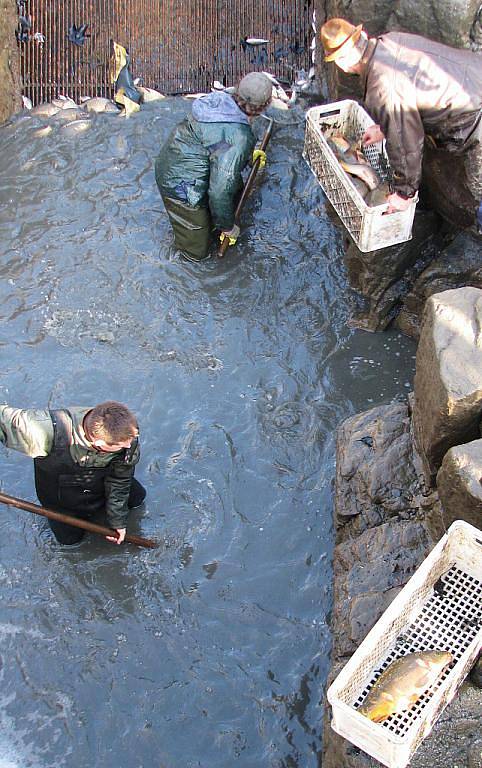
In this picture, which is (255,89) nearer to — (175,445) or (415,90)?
(415,90)

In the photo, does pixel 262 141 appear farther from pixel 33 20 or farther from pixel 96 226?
pixel 33 20

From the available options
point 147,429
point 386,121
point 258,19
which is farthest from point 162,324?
point 258,19

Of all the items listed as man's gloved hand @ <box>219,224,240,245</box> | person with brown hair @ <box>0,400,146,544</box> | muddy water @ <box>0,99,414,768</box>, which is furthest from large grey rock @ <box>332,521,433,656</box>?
man's gloved hand @ <box>219,224,240,245</box>

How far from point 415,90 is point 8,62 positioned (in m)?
5.74

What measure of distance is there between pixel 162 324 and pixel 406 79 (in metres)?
3.01

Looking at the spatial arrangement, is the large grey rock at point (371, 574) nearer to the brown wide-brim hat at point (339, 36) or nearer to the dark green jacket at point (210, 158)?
the brown wide-brim hat at point (339, 36)

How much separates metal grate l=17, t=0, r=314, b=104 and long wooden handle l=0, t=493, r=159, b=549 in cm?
578

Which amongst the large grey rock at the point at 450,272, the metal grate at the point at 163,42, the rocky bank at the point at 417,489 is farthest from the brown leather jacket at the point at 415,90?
the metal grate at the point at 163,42

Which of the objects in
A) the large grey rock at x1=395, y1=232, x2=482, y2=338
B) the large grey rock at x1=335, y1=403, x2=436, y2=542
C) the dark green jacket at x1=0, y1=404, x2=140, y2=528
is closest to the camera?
the dark green jacket at x1=0, y1=404, x2=140, y2=528

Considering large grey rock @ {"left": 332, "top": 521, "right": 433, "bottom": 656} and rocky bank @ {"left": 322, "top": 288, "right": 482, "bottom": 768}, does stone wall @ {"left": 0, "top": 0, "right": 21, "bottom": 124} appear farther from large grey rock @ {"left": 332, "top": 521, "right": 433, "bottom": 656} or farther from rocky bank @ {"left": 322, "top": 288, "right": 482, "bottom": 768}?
large grey rock @ {"left": 332, "top": 521, "right": 433, "bottom": 656}

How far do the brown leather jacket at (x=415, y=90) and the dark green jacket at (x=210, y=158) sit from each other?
2.00 metres

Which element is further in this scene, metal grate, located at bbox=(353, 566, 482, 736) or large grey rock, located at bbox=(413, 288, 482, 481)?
large grey rock, located at bbox=(413, 288, 482, 481)

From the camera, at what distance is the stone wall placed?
9133 millimetres

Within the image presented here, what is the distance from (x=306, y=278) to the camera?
755 cm
